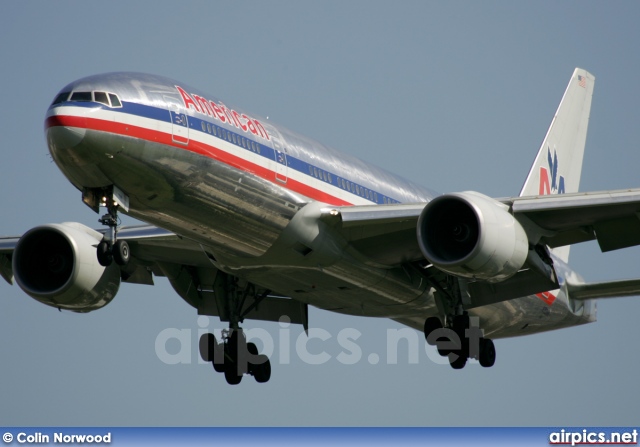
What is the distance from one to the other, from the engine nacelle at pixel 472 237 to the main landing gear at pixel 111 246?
21.4ft

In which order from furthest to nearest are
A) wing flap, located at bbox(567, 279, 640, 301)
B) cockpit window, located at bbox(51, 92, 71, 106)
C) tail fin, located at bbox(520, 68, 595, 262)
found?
tail fin, located at bbox(520, 68, 595, 262), wing flap, located at bbox(567, 279, 640, 301), cockpit window, located at bbox(51, 92, 71, 106)

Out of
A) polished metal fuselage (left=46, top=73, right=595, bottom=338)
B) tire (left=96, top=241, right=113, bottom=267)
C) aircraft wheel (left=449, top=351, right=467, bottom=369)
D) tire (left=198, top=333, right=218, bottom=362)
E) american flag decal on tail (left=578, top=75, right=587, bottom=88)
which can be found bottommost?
tire (left=96, top=241, right=113, bottom=267)

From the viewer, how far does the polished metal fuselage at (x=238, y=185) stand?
24422 mm

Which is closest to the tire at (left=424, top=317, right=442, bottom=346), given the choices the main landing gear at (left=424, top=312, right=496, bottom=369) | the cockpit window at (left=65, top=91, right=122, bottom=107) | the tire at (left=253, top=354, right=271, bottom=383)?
the main landing gear at (left=424, top=312, right=496, bottom=369)

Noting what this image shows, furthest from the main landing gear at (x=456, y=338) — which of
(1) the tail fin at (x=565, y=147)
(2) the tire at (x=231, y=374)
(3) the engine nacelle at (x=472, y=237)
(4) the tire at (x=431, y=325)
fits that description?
(1) the tail fin at (x=565, y=147)

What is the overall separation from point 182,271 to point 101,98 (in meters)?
9.41

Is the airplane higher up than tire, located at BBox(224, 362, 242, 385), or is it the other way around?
the airplane

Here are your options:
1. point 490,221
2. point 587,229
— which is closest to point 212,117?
point 490,221

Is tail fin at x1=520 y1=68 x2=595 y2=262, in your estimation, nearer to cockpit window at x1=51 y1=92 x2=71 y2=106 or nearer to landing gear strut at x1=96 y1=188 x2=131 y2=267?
landing gear strut at x1=96 y1=188 x2=131 y2=267

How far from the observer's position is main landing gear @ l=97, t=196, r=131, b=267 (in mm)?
25047

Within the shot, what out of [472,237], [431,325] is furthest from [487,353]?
[472,237]

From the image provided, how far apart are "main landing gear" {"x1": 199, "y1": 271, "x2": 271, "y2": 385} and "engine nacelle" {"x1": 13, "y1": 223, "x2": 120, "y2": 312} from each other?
3.13m

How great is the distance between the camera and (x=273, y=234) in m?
27.5

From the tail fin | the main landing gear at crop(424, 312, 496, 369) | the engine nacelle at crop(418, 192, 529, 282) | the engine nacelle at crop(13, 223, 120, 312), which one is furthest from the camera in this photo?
the tail fin
